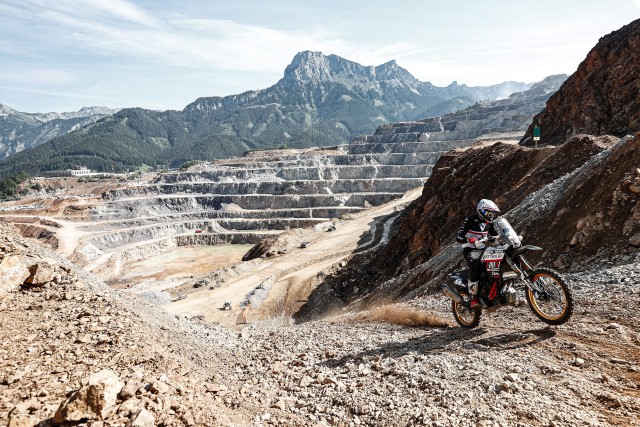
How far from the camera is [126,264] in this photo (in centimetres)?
6800

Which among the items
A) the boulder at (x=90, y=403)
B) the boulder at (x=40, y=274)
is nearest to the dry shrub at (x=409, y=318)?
the boulder at (x=90, y=403)

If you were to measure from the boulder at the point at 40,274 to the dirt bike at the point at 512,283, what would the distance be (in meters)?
10.6

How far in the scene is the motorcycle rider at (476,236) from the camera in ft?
26.8

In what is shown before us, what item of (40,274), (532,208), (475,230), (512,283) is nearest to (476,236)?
(475,230)

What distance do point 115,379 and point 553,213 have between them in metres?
14.1

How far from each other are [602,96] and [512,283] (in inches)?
1694

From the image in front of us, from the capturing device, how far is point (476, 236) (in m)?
8.31

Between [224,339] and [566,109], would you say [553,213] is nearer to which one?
[224,339]

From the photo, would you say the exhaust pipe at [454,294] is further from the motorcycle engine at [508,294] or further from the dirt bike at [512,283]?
the motorcycle engine at [508,294]

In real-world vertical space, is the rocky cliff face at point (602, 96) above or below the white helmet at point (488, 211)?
above

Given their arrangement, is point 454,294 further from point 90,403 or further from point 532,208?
point 532,208

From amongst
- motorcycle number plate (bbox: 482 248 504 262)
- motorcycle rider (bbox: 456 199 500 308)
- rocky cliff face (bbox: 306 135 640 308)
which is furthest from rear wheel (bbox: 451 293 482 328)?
rocky cliff face (bbox: 306 135 640 308)

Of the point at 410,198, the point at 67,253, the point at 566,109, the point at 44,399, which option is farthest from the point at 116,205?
the point at 44,399

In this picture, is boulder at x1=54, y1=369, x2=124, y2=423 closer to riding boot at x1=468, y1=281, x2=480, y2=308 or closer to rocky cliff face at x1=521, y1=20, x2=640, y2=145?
riding boot at x1=468, y1=281, x2=480, y2=308
